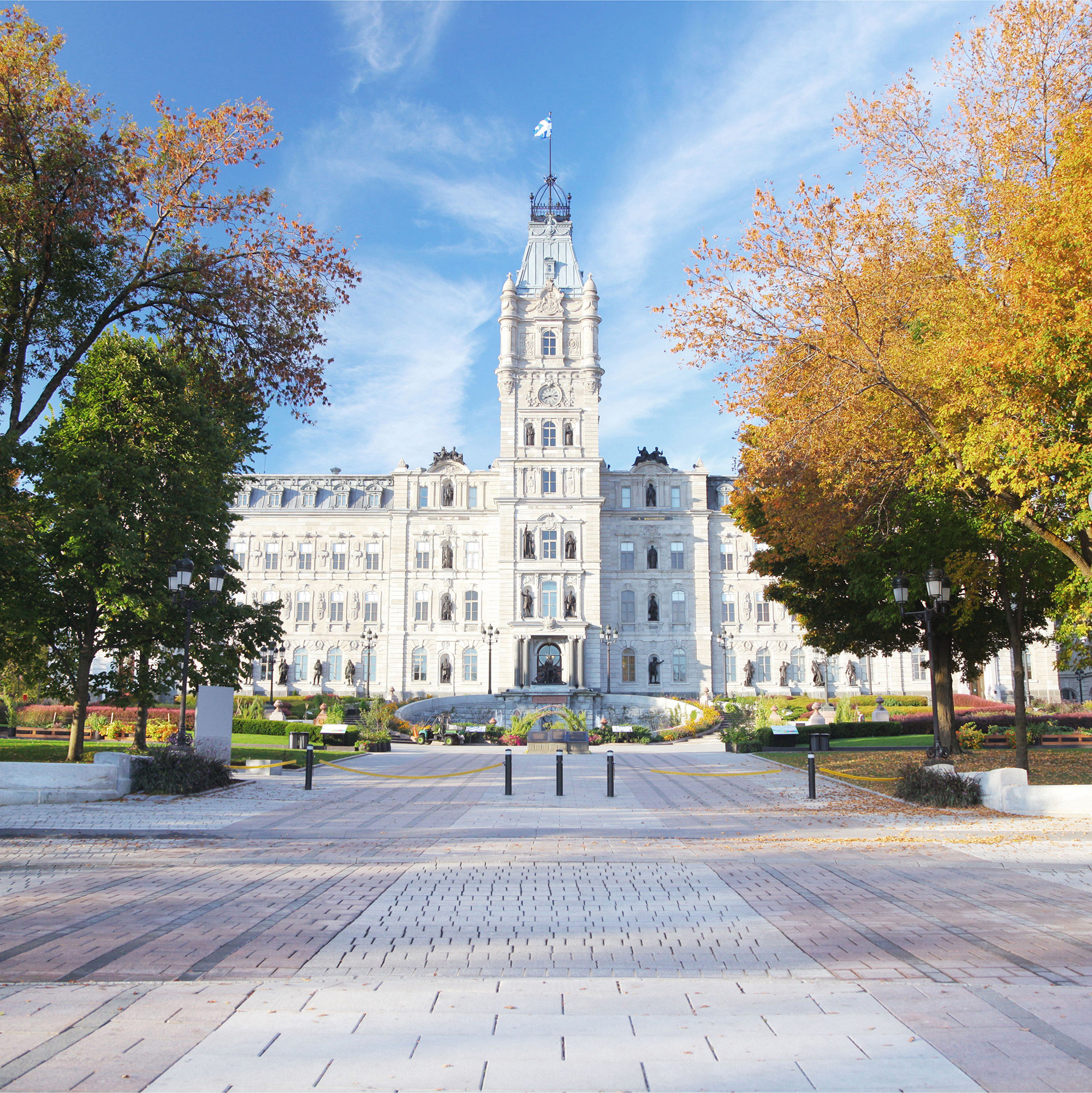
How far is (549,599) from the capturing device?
63.7m

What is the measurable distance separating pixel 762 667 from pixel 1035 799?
5194cm

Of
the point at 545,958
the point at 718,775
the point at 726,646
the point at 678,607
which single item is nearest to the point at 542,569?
the point at 678,607

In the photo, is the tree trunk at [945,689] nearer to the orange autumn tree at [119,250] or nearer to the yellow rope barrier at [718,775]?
the yellow rope barrier at [718,775]

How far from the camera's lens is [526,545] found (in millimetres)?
64500

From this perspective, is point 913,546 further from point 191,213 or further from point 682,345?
point 191,213

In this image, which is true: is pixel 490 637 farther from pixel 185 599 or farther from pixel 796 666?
pixel 185 599

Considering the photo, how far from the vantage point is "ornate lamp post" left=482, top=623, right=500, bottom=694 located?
58.9 m

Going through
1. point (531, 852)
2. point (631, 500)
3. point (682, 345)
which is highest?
point (631, 500)

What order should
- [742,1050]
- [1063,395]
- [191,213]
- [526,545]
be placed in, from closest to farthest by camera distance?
[742,1050]
[1063,395]
[191,213]
[526,545]

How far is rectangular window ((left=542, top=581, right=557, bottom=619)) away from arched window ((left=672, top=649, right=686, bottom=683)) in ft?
31.2

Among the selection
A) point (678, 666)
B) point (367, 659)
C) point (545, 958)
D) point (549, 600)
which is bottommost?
point (545, 958)

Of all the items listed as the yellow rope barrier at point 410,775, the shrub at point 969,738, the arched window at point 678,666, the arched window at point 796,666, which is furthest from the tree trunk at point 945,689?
the arched window at point 796,666

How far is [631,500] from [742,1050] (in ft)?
210

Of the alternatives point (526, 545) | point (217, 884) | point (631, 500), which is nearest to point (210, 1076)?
point (217, 884)
